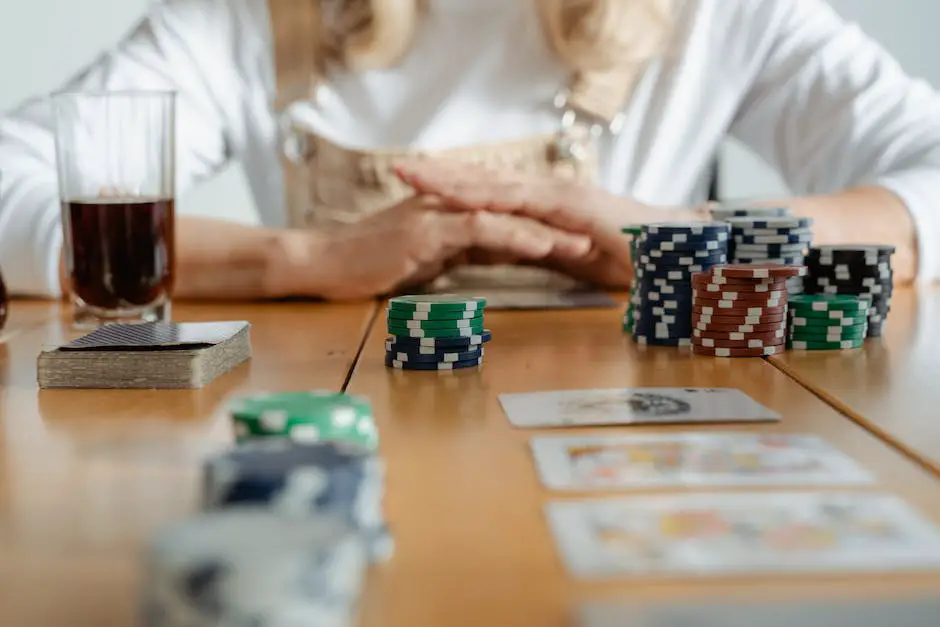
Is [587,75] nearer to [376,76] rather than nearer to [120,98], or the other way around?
[376,76]

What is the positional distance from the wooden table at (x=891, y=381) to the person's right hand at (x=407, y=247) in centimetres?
56

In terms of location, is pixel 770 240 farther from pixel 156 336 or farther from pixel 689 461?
pixel 156 336

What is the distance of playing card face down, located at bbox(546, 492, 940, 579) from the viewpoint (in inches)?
25.2

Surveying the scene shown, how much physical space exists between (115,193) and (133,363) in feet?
1.63

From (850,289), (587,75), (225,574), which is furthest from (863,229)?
(225,574)

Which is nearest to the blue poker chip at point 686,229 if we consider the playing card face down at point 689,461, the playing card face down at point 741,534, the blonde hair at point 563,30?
the playing card face down at point 689,461

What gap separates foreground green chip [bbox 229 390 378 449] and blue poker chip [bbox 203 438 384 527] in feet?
0.35

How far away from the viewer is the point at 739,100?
2.71 metres

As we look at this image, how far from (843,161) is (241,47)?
143 centimetres

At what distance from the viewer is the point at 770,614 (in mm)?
578

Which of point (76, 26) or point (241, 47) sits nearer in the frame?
point (241, 47)

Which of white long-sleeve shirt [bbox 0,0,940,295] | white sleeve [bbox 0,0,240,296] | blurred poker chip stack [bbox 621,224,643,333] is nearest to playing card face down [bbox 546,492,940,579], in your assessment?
blurred poker chip stack [bbox 621,224,643,333]

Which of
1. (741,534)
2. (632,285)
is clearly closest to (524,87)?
(632,285)

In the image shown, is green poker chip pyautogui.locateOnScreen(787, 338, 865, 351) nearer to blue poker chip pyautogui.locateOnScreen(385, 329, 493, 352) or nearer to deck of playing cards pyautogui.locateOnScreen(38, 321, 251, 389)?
blue poker chip pyautogui.locateOnScreen(385, 329, 493, 352)
